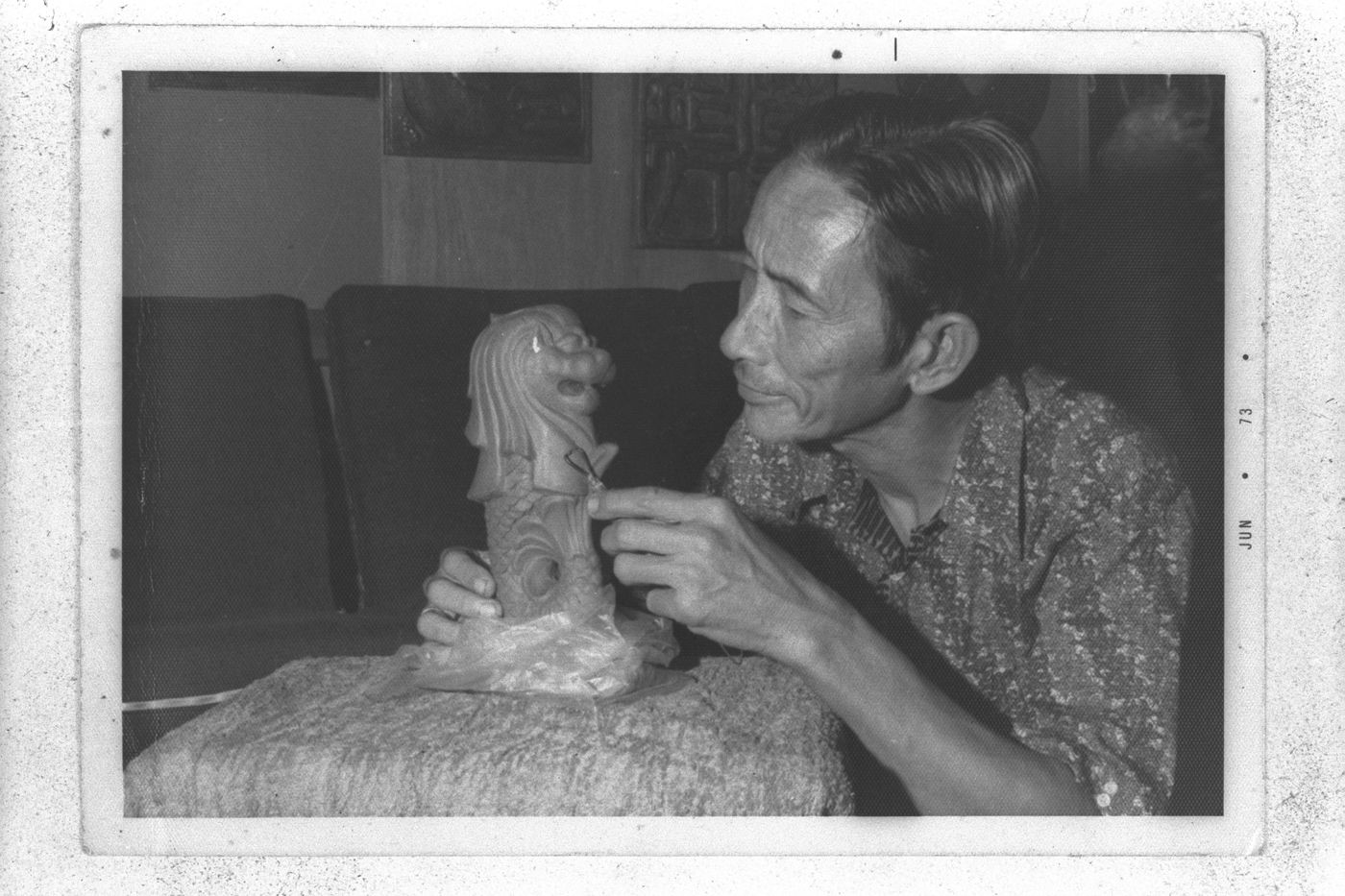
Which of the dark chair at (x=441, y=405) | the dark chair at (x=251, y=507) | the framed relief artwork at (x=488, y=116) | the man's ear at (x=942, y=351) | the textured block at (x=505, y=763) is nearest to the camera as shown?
the textured block at (x=505, y=763)

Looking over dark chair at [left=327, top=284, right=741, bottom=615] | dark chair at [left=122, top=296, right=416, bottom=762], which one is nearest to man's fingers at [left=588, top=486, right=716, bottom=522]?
dark chair at [left=122, top=296, right=416, bottom=762]


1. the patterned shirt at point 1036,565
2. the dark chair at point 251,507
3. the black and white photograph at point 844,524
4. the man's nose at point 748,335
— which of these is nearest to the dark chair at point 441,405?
the dark chair at point 251,507

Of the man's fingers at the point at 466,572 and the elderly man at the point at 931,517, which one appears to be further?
the man's fingers at the point at 466,572

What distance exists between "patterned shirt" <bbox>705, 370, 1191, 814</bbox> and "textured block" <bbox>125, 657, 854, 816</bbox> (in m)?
A: 0.28

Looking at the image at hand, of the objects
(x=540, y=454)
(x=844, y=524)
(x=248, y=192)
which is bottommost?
(x=844, y=524)

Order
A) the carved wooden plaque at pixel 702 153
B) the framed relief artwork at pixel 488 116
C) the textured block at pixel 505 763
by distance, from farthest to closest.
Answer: the carved wooden plaque at pixel 702 153 → the framed relief artwork at pixel 488 116 → the textured block at pixel 505 763

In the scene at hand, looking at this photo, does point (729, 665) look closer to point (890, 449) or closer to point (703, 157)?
point (890, 449)

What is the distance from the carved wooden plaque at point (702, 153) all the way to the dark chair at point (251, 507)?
886mm

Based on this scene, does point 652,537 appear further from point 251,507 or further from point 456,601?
point 251,507

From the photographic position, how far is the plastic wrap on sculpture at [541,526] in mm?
1625

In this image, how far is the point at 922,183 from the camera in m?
1.62

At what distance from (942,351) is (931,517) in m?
0.26

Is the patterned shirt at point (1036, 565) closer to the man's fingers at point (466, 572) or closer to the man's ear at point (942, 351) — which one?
the man's ear at point (942, 351)

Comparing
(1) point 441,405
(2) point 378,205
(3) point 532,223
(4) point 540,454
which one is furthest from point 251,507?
(4) point 540,454
